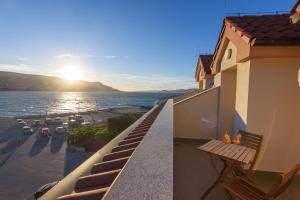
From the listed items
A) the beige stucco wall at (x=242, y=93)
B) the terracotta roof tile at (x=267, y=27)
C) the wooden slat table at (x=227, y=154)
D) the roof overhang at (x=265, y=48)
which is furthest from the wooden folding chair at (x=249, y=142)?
the terracotta roof tile at (x=267, y=27)

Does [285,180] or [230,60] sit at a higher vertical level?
[230,60]

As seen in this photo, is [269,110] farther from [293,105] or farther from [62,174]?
[62,174]

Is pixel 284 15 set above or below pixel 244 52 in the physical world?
above

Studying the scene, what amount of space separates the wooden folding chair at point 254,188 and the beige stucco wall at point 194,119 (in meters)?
4.38

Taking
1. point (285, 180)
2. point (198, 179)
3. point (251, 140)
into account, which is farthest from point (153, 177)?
point (251, 140)

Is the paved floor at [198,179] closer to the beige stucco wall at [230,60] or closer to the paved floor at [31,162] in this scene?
the beige stucco wall at [230,60]

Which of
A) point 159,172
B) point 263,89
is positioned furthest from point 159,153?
point 263,89

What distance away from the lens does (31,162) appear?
22.2 metres

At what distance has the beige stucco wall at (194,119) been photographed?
8117mm

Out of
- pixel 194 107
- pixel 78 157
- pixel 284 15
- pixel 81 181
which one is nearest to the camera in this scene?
pixel 81 181

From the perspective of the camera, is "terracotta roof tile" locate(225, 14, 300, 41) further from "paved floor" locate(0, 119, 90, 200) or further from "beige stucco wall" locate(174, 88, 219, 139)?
"paved floor" locate(0, 119, 90, 200)

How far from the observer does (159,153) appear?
2158mm

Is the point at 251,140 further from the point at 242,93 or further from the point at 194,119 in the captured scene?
the point at 194,119

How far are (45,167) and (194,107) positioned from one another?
60.7 feet
